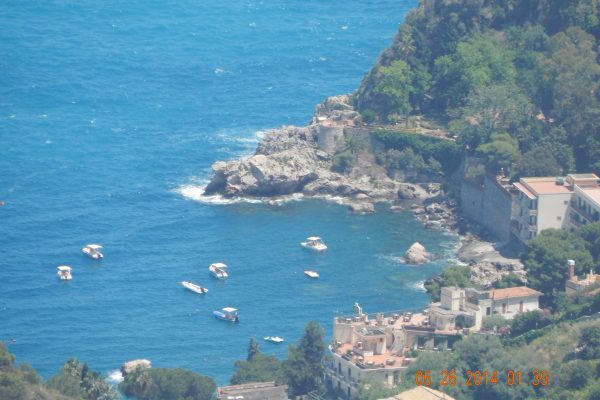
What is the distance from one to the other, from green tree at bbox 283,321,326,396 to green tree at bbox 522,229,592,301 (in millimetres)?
19912

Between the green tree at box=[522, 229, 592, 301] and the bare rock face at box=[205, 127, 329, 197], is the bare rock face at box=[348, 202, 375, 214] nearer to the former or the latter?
the bare rock face at box=[205, 127, 329, 197]

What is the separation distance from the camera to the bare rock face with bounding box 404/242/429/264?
17038 cm

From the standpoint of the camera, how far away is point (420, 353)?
467 ft

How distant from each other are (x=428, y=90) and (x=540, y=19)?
481 inches

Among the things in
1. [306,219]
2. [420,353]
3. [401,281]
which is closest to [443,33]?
[306,219]

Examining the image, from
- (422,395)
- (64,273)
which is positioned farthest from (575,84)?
(422,395)

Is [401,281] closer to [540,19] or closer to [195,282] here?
[195,282]

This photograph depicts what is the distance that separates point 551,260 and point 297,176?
35.4 m

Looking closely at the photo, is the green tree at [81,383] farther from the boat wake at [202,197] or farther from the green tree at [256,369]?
the boat wake at [202,197]

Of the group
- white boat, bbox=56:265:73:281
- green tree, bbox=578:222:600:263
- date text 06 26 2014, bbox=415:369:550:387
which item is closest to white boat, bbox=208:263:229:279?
white boat, bbox=56:265:73:281

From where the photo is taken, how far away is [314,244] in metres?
175

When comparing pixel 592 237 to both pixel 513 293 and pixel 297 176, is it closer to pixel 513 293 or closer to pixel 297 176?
pixel 513 293

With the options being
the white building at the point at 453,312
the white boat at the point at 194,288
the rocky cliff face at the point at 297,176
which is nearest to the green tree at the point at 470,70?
the rocky cliff face at the point at 297,176

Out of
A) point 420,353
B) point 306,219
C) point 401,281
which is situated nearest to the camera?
point 420,353
